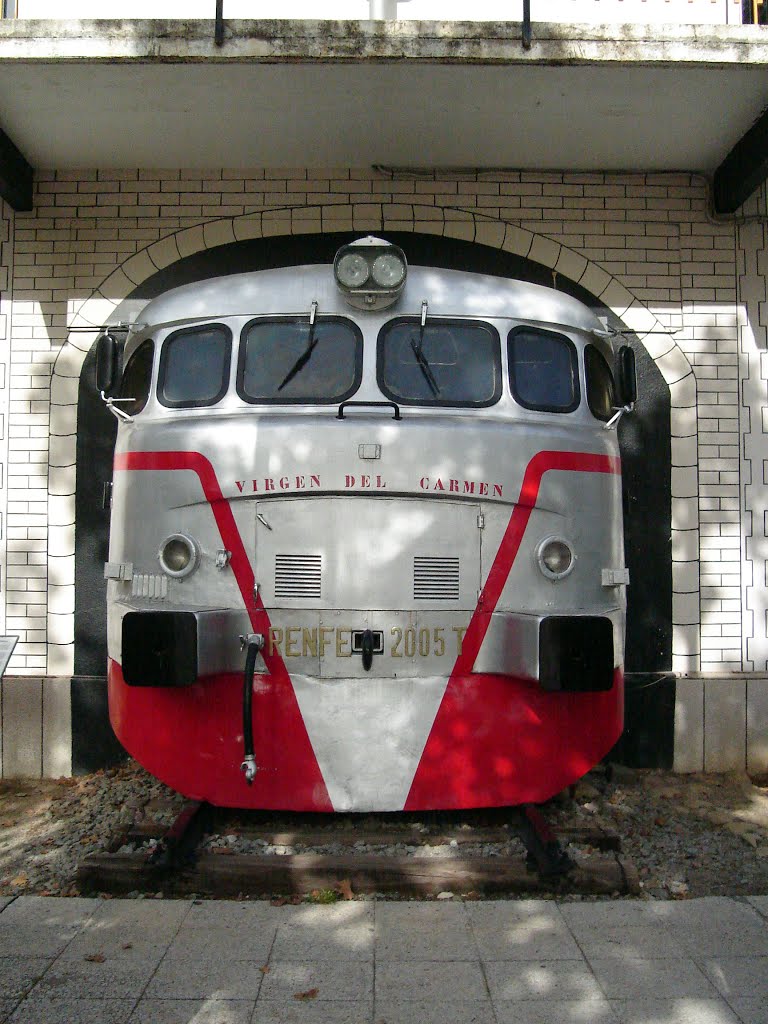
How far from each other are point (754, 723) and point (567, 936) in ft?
10.5

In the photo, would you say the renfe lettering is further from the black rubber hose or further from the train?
the black rubber hose

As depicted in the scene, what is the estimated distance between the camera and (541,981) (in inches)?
131

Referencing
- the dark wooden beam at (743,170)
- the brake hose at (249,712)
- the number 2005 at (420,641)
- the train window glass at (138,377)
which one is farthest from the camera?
the dark wooden beam at (743,170)

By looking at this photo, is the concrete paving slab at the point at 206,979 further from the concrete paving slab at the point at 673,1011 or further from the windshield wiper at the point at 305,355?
the windshield wiper at the point at 305,355

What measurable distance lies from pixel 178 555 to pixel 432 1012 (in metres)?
2.30

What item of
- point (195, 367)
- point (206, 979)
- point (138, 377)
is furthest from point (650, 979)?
point (138, 377)

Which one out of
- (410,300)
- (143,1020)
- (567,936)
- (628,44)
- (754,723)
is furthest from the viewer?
(754,723)

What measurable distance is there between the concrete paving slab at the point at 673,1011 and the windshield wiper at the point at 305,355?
3032 millimetres

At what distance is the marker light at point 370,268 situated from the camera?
15.2 feet

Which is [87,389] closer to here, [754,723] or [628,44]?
[628,44]

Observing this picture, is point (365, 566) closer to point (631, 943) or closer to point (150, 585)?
point (150, 585)

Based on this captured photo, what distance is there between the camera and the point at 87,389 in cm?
641

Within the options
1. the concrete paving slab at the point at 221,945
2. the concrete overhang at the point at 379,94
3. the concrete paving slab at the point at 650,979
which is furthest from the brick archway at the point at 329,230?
the concrete paving slab at the point at 650,979

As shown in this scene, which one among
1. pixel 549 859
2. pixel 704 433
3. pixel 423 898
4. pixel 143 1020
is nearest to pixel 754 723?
pixel 704 433
